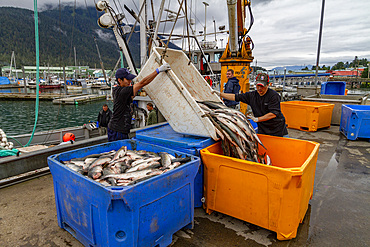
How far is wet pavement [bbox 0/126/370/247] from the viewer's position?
250 centimetres

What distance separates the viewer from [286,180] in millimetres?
2283

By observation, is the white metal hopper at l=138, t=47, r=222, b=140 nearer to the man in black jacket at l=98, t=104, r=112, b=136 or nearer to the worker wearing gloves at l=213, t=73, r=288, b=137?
the worker wearing gloves at l=213, t=73, r=288, b=137

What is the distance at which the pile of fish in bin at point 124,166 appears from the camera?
2260 mm

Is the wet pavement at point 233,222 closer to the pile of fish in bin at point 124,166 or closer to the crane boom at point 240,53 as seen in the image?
the pile of fish in bin at point 124,166

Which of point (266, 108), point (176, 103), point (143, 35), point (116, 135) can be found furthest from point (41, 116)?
point (266, 108)

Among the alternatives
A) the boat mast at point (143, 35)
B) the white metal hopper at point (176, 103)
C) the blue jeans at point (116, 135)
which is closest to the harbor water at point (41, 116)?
the boat mast at point (143, 35)

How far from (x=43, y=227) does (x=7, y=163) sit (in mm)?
1715

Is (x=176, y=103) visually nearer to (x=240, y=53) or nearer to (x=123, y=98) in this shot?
(x=123, y=98)

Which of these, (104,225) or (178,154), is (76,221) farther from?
(178,154)

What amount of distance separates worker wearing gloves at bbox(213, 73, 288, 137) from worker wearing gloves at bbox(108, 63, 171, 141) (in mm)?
1557

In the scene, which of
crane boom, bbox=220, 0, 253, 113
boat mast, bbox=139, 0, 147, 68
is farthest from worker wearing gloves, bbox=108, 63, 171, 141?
boat mast, bbox=139, 0, 147, 68

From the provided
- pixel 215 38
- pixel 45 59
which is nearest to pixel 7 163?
pixel 215 38

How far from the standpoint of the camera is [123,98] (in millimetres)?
3582

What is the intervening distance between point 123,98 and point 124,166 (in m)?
1.38
